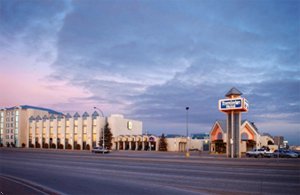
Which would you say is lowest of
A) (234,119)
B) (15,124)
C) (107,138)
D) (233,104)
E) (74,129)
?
(107,138)

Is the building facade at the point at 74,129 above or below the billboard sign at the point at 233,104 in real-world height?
below

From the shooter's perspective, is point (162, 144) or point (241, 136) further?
point (162, 144)

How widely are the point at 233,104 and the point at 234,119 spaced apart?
230 cm

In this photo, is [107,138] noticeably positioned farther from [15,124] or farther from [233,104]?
[233,104]

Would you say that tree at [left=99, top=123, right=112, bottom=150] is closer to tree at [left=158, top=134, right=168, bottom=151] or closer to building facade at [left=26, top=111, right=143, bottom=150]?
building facade at [left=26, top=111, right=143, bottom=150]

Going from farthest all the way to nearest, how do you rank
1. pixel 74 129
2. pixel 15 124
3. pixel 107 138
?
1. pixel 15 124
2. pixel 74 129
3. pixel 107 138

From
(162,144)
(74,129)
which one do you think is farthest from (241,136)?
(74,129)

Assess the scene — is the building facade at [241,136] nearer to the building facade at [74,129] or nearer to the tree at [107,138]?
the tree at [107,138]

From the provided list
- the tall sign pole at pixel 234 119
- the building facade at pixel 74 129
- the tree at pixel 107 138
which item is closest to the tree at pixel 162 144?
the tree at pixel 107 138

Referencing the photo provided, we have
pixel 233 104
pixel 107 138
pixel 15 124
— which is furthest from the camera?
pixel 15 124

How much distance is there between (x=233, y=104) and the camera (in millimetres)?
48594

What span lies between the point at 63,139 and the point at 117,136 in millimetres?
19516

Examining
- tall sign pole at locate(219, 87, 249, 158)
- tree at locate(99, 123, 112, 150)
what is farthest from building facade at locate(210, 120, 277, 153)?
tree at locate(99, 123, 112, 150)

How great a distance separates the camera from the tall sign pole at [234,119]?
157 feet
